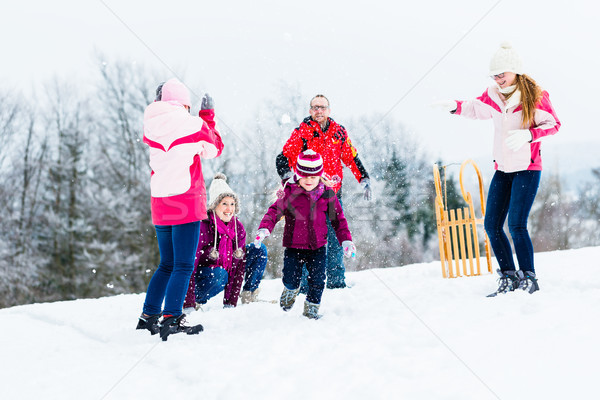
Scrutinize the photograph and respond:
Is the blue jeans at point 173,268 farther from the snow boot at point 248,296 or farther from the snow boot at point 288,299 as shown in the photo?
the snow boot at point 248,296

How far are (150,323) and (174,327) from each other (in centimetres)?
25

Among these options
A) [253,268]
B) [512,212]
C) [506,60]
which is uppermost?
[506,60]

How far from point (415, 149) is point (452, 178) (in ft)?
10.8

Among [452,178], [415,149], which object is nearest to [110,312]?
[415,149]

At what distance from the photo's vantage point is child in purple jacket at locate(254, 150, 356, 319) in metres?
3.65

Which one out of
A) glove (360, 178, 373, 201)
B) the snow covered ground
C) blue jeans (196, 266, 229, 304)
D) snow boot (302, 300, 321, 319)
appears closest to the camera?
the snow covered ground

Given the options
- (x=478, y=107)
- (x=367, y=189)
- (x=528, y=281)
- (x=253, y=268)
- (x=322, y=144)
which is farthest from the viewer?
(x=367, y=189)

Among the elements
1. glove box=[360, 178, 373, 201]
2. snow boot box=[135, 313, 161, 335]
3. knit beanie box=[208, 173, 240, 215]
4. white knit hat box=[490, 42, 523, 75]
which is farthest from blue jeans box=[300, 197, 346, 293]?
white knit hat box=[490, 42, 523, 75]

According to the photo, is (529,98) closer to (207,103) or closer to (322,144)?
(322,144)

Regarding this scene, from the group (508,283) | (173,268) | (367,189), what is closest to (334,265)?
(367,189)

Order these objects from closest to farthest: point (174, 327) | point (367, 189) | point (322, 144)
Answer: point (174, 327) < point (322, 144) < point (367, 189)

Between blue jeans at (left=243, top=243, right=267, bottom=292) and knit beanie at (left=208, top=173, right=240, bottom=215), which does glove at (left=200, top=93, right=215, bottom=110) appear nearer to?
knit beanie at (left=208, top=173, right=240, bottom=215)

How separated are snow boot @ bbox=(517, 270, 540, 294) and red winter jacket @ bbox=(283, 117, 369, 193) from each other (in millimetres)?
1860

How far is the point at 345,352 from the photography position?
2.52 m
